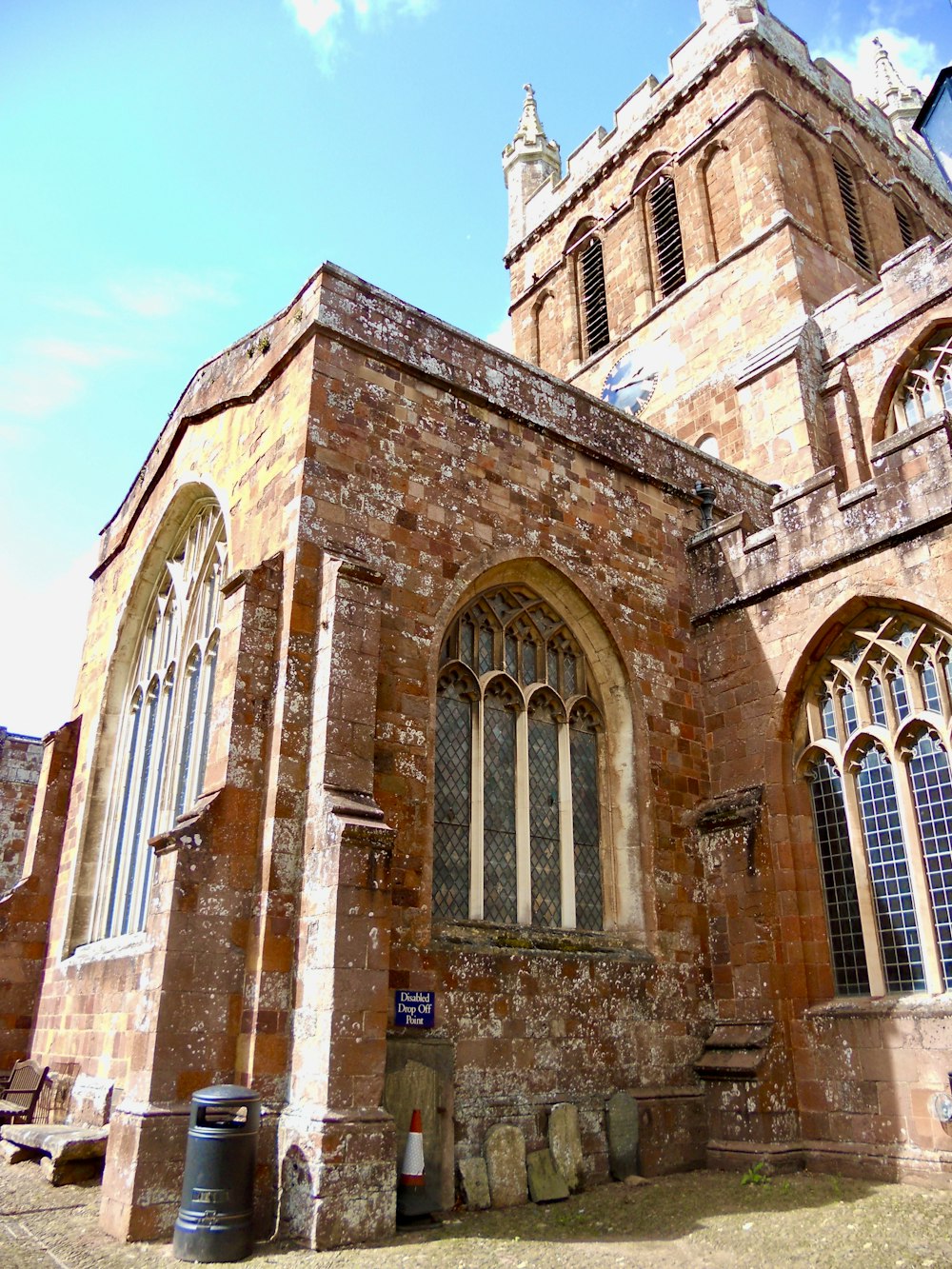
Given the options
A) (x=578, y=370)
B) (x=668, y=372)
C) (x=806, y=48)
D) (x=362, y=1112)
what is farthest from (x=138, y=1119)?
(x=806, y=48)

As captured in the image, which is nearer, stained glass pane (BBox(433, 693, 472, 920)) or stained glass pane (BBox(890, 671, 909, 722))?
stained glass pane (BBox(433, 693, 472, 920))

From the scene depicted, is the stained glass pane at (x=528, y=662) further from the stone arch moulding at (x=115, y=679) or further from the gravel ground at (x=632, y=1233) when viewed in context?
the gravel ground at (x=632, y=1233)

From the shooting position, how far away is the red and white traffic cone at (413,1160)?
7.11 m

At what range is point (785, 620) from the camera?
10.6 m

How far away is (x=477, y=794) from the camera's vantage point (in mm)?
9383

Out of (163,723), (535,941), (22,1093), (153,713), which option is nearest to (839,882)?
(535,941)

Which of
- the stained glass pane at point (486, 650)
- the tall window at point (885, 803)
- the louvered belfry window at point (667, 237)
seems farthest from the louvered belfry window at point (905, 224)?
the stained glass pane at point (486, 650)

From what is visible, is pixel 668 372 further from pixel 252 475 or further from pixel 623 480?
pixel 252 475

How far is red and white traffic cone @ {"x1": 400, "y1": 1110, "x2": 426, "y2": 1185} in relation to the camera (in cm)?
711

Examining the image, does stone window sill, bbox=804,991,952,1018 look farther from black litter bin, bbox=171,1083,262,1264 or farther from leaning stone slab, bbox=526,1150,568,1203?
black litter bin, bbox=171,1083,262,1264

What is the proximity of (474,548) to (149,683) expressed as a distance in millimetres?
5116

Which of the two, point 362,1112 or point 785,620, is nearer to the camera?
point 362,1112

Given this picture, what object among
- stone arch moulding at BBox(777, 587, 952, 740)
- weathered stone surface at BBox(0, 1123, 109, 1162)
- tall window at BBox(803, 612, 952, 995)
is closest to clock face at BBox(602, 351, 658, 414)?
stone arch moulding at BBox(777, 587, 952, 740)

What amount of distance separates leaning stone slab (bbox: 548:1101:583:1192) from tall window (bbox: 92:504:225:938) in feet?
14.8
